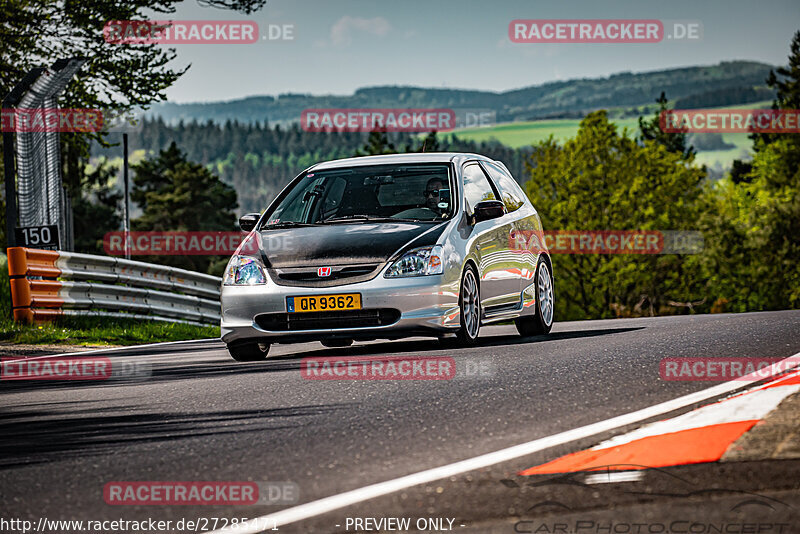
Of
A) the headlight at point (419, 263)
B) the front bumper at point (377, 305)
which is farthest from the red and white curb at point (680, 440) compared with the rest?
the headlight at point (419, 263)

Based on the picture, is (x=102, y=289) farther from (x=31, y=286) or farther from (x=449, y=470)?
(x=449, y=470)

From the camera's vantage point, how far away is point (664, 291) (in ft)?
193

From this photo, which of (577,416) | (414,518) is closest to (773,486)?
(414,518)

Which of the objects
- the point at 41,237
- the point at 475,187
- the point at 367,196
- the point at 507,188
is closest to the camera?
the point at 367,196

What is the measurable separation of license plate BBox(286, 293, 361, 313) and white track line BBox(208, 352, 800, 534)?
3.73m

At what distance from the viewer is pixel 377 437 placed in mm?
5387

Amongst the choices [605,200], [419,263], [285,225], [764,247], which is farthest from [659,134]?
[419,263]

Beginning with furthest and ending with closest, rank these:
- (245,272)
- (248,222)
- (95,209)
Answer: (95,209) → (248,222) → (245,272)

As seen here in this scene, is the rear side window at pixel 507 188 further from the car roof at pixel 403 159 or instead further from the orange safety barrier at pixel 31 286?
the orange safety barrier at pixel 31 286

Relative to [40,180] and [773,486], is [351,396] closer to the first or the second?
[773,486]

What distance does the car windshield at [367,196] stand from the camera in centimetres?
1048

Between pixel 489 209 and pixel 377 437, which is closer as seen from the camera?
pixel 377 437

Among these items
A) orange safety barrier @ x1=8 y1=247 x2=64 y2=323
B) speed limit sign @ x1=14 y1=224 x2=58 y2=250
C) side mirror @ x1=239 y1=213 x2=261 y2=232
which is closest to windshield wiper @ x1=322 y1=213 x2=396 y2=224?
side mirror @ x1=239 y1=213 x2=261 y2=232

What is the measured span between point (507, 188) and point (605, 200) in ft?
137
